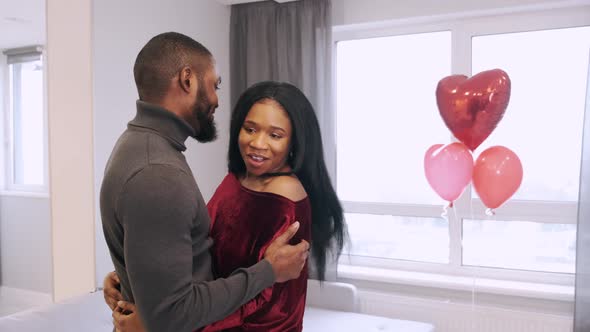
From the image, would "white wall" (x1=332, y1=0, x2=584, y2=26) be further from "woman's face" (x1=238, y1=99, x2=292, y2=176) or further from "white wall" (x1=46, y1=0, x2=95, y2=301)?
"woman's face" (x1=238, y1=99, x2=292, y2=176)

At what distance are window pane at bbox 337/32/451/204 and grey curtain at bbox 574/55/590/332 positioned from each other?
802mm

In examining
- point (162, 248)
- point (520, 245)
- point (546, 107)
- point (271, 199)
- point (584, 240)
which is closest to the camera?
point (162, 248)

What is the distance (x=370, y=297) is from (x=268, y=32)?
6.20ft

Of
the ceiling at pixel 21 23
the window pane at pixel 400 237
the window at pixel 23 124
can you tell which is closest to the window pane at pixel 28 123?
the window at pixel 23 124

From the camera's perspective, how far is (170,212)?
37.6 inches

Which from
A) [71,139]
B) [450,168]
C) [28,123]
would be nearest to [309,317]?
[450,168]

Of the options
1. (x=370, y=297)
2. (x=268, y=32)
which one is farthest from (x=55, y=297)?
(x=268, y=32)

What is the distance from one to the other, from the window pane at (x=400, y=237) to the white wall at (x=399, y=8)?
1.29 m

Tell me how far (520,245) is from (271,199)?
7.98 feet

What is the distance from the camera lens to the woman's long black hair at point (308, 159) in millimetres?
1268

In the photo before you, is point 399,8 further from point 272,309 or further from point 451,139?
point 272,309

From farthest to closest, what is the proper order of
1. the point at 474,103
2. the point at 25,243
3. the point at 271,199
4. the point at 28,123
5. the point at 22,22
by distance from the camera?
1. the point at 28,123
2. the point at 25,243
3. the point at 22,22
4. the point at 474,103
5. the point at 271,199

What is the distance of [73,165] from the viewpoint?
2.79 metres

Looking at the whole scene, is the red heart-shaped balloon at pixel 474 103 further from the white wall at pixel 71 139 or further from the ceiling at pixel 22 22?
the white wall at pixel 71 139
